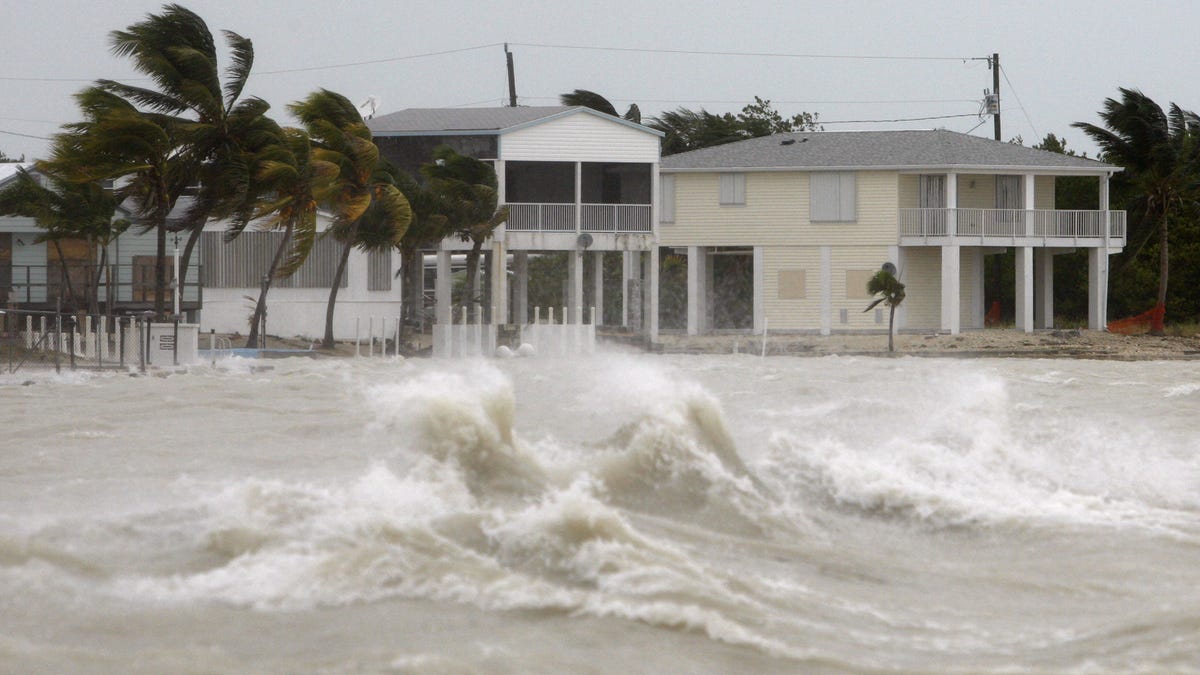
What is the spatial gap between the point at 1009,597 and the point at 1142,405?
1272 centimetres

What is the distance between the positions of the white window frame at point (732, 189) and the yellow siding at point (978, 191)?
6.50m

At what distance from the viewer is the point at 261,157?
3144 centimetres

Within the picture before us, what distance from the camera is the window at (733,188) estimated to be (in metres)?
44.1

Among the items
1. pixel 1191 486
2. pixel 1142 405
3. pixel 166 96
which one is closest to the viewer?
pixel 1191 486

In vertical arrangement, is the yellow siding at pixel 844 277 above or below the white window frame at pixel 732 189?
below

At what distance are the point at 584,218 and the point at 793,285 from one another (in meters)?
6.99

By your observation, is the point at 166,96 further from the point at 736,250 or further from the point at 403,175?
the point at 736,250

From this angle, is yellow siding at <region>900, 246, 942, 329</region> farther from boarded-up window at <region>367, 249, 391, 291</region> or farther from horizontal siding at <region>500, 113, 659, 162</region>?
boarded-up window at <region>367, 249, 391, 291</region>

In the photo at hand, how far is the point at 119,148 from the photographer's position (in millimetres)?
28984

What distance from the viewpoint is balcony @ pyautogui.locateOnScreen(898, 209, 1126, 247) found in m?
42.6

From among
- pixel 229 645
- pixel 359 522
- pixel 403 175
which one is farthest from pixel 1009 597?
pixel 403 175

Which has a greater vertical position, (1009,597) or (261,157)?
(261,157)

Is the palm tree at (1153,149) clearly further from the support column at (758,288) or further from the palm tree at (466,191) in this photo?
the palm tree at (466,191)

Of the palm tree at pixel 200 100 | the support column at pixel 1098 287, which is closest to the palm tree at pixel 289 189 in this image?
→ the palm tree at pixel 200 100
